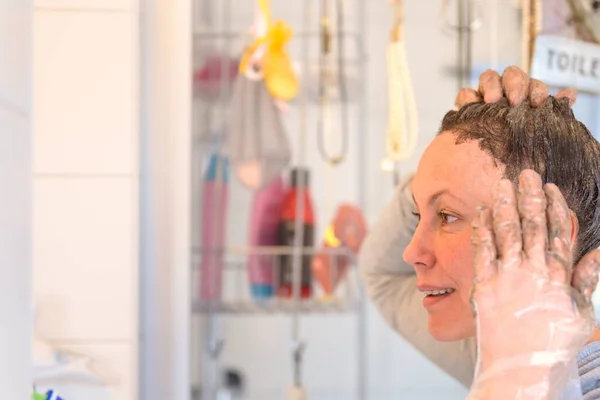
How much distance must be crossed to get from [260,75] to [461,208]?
84 centimetres

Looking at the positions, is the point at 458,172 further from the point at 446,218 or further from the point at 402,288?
the point at 402,288

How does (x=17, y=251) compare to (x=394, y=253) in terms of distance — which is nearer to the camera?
(x=17, y=251)

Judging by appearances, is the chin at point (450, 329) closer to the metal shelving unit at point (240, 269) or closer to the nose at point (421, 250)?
the nose at point (421, 250)

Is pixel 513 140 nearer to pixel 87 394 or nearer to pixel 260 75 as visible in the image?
pixel 87 394

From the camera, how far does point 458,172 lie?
0.65m

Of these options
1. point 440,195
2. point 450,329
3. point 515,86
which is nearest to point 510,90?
point 515,86

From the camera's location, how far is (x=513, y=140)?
24.9 inches

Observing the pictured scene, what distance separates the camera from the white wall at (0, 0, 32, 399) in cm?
48

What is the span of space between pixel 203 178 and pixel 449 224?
0.81 metres

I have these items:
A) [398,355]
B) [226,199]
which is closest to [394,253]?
[226,199]

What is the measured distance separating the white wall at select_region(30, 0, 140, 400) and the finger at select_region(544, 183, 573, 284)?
0.61m

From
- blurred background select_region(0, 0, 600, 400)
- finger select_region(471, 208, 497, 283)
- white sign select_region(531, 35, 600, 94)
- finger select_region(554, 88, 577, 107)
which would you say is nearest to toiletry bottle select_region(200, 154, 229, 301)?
blurred background select_region(0, 0, 600, 400)

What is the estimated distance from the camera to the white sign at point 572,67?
3.13ft

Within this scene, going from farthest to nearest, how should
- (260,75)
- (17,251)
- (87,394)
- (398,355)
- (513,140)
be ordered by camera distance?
1. (398,355)
2. (260,75)
3. (87,394)
4. (513,140)
5. (17,251)
